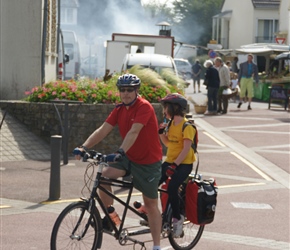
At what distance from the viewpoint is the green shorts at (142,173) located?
806cm

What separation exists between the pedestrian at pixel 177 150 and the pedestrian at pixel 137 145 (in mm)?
530

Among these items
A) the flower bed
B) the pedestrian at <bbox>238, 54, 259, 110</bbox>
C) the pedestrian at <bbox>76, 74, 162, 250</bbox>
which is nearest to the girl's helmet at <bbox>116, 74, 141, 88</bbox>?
the pedestrian at <bbox>76, 74, 162, 250</bbox>

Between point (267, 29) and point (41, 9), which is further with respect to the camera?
point (267, 29)

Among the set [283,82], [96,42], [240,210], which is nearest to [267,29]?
[96,42]

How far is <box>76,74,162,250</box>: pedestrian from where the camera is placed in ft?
26.1

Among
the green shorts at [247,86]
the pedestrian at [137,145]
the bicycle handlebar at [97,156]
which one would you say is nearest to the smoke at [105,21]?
the green shorts at [247,86]

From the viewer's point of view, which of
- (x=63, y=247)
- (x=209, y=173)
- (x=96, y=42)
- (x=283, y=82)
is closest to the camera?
(x=63, y=247)

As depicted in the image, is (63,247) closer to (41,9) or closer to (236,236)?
(236,236)

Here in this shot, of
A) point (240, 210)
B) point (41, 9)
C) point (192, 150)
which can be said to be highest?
point (41, 9)

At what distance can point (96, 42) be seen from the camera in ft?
228

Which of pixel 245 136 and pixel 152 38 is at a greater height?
pixel 152 38

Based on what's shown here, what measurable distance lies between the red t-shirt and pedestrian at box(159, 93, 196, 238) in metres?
0.56

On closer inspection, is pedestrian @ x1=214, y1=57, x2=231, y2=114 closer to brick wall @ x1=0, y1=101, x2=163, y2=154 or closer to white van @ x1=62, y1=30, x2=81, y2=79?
white van @ x1=62, y1=30, x2=81, y2=79

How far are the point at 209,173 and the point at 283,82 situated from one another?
Result: 21.1 meters
